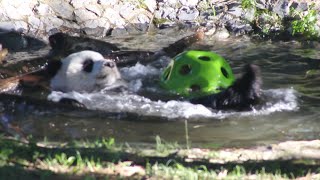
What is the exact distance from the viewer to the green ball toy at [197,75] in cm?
652

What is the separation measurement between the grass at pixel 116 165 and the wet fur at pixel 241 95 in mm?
1540

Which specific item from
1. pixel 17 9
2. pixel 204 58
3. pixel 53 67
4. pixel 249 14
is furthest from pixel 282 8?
pixel 53 67

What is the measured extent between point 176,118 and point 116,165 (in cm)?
215

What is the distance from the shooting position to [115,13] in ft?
36.3

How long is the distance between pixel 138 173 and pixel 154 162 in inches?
9.9

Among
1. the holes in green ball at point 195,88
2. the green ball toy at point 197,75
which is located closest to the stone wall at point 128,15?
the green ball toy at point 197,75

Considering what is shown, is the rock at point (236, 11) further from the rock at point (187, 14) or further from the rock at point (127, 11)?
the rock at point (127, 11)

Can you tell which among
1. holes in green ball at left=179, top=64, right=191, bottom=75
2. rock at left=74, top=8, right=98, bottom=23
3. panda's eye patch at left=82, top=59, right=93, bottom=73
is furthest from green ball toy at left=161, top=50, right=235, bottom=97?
rock at left=74, top=8, right=98, bottom=23

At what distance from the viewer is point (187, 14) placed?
11.1 m

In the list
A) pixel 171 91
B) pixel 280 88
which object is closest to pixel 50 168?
pixel 171 91

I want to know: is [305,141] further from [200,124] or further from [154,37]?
[154,37]

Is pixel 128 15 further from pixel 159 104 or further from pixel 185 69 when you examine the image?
pixel 185 69

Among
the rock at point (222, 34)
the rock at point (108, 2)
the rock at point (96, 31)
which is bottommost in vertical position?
the rock at point (222, 34)

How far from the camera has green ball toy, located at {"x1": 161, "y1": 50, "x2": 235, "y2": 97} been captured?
6516 mm
